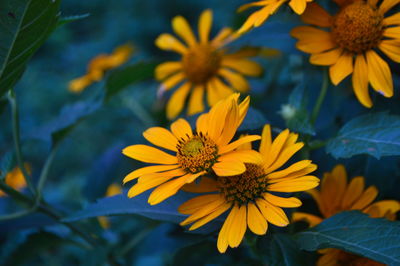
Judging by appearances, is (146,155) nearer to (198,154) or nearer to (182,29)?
(198,154)

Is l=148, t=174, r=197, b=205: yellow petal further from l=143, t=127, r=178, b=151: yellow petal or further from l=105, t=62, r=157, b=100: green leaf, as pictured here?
l=105, t=62, r=157, b=100: green leaf

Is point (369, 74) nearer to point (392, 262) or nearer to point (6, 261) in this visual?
point (392, 262)

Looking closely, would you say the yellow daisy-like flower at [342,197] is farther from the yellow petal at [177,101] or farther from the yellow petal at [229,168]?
the yellow petal at [177,101]

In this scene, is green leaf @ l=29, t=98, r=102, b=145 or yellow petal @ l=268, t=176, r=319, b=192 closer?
yellow petal @ l=268, t=176, r=319, b=192

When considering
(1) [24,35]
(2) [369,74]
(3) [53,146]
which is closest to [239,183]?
(2) [369,74]

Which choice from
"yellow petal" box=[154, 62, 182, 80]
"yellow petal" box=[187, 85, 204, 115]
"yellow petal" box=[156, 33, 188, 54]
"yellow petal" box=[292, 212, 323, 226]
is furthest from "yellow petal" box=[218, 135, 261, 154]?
"yellow petal" box=[156, 33, 188, 54]
